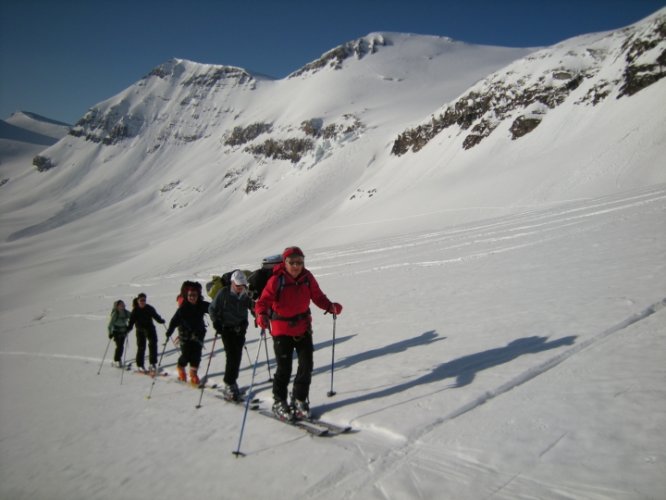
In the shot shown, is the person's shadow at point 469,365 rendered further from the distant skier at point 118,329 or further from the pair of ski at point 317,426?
the distant skier at point 118,329

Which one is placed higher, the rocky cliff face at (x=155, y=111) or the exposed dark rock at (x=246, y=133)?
the rocky cliff face at (x=155, y=111)

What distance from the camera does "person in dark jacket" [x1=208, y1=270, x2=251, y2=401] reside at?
6.14m

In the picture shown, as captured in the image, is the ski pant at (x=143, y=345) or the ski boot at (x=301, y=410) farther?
the ski pant at (x=143, y=345)

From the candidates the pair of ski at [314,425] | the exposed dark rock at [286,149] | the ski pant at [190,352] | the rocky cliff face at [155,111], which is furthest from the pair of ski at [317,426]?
the rocky cliff face at [155,111]

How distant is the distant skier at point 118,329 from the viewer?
10.5 metres

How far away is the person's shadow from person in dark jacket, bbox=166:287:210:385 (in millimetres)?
3445

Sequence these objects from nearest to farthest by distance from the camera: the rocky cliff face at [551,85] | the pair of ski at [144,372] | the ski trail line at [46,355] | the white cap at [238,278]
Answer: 1. the white cap at [238,278]
2. the pair of ski at [144,372]
3. the ski trail line at [46,355]
4. the rocky cliff face at [551,85]

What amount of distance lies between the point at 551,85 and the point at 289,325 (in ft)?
200

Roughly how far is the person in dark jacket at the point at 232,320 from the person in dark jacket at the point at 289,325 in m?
1.37

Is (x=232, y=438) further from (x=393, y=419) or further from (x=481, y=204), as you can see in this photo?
(x=481, y=204)

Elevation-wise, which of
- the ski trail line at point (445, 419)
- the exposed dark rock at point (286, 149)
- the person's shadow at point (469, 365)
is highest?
the exposed dark rock at point (286, 149)

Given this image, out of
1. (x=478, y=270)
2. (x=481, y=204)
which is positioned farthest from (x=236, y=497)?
(x=481, y=204)

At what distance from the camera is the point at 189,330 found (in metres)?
7.66

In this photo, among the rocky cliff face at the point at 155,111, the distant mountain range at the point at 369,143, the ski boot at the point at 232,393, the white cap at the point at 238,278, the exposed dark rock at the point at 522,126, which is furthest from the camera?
the rocky cliff face at the point at 155,111
